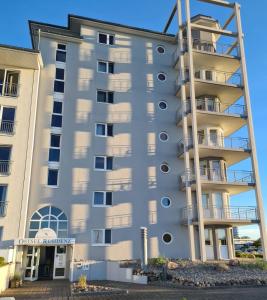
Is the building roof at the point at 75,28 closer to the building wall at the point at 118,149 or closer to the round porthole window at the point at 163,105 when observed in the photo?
the building wall at the point at 118,149

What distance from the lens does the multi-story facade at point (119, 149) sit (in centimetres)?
2067

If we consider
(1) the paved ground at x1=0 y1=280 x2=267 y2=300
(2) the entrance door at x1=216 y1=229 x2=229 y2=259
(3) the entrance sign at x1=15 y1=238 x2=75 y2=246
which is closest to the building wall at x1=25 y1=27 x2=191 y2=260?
(3) the entrance sign at x1=15 y1=238 x2=75 y2=246

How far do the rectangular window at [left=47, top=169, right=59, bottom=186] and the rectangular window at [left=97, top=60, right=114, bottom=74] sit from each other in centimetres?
948

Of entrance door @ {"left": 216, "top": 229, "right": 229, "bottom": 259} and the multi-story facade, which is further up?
the multi-story facade

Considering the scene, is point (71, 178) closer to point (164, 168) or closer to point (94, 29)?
point (164, 168)

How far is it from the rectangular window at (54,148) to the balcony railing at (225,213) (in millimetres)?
10325

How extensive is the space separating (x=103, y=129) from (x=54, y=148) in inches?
162

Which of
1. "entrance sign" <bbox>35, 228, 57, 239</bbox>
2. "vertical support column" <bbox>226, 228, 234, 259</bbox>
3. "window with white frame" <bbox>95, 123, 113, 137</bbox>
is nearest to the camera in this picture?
"entrance sign" <bbox>35, 228, 57, 239</bbox>

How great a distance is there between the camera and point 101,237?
21.2m

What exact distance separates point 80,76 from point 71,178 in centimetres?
861

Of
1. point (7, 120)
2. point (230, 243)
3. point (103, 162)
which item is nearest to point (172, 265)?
point (230, 243)

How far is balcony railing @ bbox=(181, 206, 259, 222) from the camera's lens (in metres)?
22.0

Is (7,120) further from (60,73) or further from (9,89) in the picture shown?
(60,73)

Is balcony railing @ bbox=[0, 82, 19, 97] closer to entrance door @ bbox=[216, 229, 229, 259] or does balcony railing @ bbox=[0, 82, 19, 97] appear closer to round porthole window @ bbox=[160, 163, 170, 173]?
round porthole window @ bbox=[160, 163, 170, 173]
